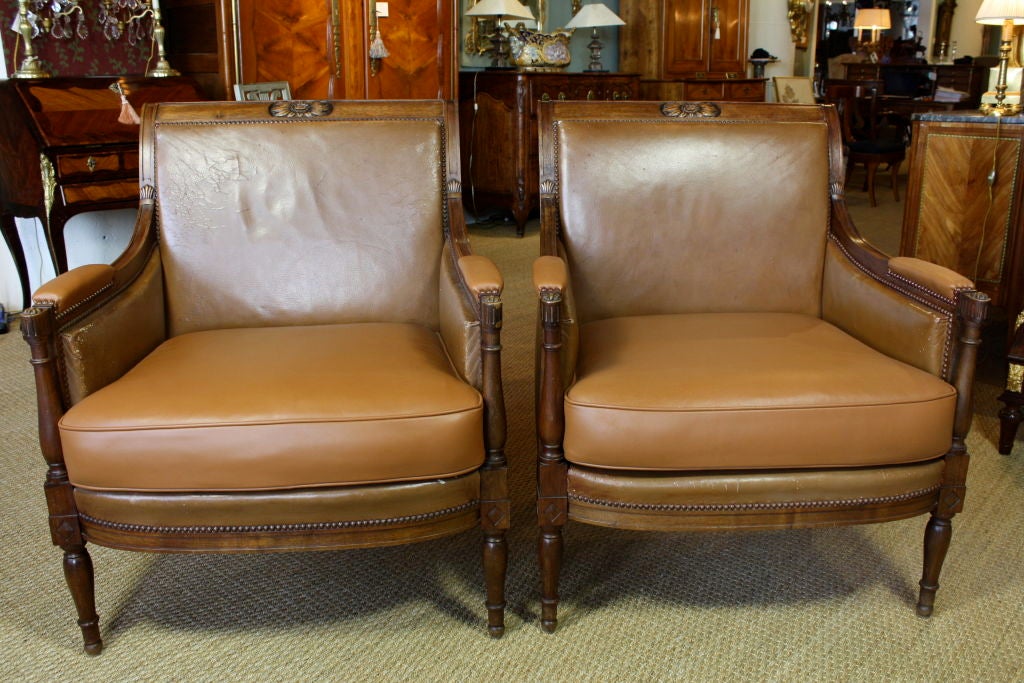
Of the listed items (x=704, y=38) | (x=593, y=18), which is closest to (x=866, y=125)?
(x=704, y=38)

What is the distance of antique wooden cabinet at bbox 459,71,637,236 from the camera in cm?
550

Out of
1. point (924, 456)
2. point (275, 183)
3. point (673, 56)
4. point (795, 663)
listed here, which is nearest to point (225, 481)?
point (275, 183)

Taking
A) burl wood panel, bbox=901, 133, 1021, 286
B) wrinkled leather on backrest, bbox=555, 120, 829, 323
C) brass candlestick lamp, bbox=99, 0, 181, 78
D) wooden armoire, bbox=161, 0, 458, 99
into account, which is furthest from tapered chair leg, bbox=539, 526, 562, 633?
wooden armoire, bbox=161, 0, 458, 99

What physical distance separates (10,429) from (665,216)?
188 cm

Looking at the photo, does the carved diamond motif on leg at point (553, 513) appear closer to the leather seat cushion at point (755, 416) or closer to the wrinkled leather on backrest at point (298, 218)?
the leather seat cushion at point (755, 416)

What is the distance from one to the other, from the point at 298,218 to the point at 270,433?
0.70 meters

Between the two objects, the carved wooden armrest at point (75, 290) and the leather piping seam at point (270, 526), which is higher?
the carved wooden armrest at point (75, 290)

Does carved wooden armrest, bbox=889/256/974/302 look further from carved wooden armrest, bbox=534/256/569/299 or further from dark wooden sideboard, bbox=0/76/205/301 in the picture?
dark wooden sideboard, bbox=0/76/205/301

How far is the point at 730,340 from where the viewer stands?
191 cm

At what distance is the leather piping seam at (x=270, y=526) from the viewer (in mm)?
1595

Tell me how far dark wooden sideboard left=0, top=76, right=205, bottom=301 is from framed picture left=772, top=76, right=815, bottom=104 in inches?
196

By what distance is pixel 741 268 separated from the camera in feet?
7.14

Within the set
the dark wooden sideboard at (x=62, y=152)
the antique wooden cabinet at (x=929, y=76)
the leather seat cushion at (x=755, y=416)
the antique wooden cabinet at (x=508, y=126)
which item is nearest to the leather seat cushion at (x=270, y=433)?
the leather seat cushion at (x=755, y=416)

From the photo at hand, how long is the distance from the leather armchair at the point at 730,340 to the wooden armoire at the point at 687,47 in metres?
4.65
